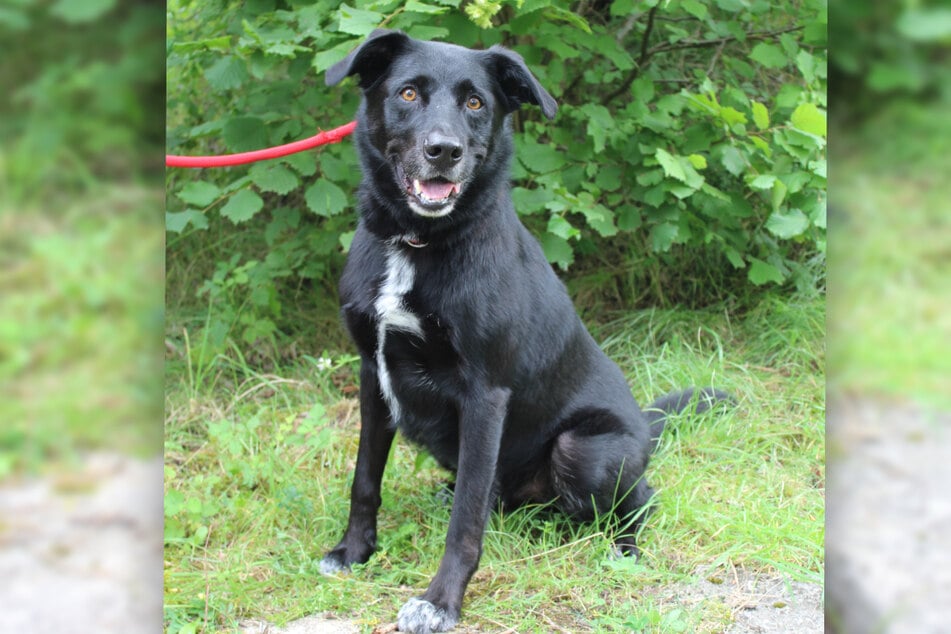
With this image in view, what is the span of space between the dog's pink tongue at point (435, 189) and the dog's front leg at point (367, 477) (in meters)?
0.57

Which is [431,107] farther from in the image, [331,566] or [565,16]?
[331,566]

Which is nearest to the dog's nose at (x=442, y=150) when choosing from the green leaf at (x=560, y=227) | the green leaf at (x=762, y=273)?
the green leaf at (x=560, y=227)

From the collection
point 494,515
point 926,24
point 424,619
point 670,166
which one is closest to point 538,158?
point 670,166

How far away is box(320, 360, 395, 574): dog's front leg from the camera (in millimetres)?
2408

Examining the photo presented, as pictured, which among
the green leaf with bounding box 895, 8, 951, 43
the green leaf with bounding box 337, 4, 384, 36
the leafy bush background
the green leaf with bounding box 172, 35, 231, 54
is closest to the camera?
the green leaf with bounding box 895, 8, 951, 43

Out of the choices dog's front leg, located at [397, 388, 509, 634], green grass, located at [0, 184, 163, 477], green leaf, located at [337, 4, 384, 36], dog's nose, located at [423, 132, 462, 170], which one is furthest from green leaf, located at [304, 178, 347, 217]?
green grass, located at [0, 184, 163, 477]

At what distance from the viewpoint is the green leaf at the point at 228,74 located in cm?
297

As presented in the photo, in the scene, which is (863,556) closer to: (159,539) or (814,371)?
(159,539)

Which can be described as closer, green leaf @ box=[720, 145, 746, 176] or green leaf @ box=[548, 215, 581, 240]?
green leaf @ box=[548, 215, 581, 240]

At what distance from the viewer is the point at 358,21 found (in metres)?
2.52

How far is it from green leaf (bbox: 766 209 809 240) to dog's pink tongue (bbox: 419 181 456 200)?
164cm

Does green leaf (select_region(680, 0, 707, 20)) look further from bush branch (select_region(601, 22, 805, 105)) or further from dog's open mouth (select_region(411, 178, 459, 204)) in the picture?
dog's open mouth (select_region(411, 178, 459, 204))

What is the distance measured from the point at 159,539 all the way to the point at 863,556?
0.51 m

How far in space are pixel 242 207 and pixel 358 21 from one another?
0.99 m
